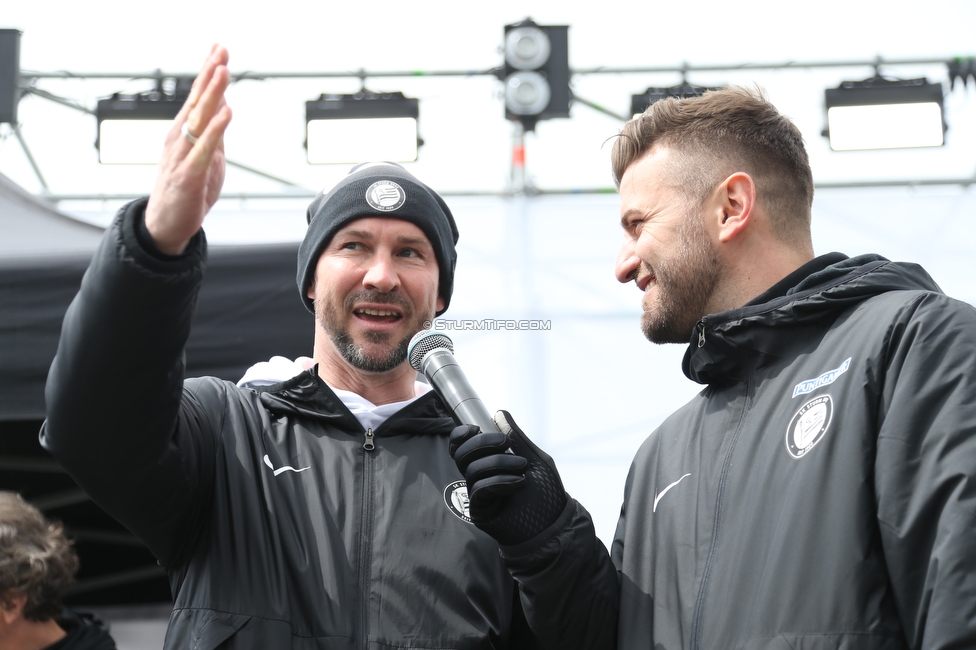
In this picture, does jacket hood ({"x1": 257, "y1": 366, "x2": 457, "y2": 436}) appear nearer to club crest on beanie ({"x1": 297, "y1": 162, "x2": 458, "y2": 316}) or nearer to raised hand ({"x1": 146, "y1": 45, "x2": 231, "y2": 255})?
club crest on beanie ({"x1": 297, "y1": 162, "x2": 458, "y2": 316})

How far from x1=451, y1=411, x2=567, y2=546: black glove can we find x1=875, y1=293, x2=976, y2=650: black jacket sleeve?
2.14 ft

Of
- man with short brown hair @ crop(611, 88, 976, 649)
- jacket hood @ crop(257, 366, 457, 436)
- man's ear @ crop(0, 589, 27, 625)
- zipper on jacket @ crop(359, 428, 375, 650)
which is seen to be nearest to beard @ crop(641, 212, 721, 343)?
man with short brown hair @ crop(611, 88, 976, 649)

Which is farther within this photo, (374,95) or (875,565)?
(374,95)

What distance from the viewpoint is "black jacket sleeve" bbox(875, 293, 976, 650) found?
139 centimetres

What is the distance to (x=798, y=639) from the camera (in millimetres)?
1557

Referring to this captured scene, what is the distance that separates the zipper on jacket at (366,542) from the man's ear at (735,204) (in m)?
0.97

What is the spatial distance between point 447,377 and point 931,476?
0.91 metres

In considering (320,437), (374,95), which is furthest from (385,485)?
(374,95)

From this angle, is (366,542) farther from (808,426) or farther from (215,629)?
(808,426)

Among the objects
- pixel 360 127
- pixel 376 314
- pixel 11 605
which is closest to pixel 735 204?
pixel 376 314

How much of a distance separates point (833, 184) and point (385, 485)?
645 centimetres

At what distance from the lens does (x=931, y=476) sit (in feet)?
4.83

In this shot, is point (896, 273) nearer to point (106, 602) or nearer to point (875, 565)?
point (875, 565)

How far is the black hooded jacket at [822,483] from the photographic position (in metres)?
1.48
